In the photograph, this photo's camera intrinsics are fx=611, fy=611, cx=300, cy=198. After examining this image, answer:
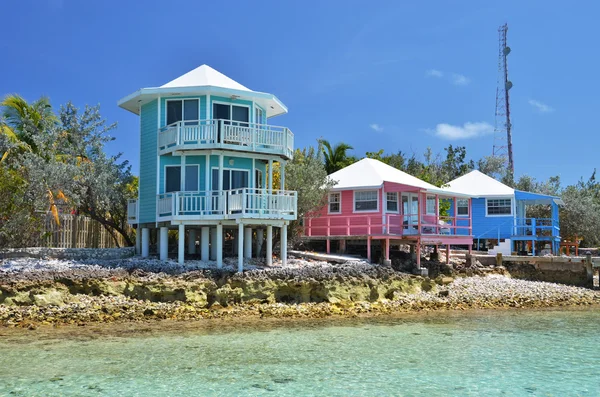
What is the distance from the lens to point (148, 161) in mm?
25156

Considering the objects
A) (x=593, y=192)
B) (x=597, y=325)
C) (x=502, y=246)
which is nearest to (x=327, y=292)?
(x=597, y=325)

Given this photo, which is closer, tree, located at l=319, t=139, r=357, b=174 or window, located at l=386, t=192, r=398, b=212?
window, located at l=386, t=192, r=398, b=212

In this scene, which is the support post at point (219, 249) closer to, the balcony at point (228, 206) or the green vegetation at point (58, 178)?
the balcony at point (228, 206)

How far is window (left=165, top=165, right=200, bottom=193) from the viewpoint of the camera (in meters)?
24.2

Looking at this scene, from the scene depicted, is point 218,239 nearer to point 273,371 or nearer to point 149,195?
point 149,195

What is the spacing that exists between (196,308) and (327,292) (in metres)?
4.61

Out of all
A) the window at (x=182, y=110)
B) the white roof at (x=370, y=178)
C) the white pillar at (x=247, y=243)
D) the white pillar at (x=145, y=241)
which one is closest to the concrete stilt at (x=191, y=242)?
the white pillar at (x=145, y=241)

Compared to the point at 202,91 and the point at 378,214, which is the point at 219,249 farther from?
the point at 378,214

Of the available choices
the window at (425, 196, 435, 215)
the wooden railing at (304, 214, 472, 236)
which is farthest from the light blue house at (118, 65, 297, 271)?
the window at (425, 196, 435, 215)

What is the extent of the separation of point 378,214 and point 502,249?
8566 millimetres

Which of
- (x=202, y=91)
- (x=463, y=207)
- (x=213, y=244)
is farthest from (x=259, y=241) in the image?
(x=463, y=207)

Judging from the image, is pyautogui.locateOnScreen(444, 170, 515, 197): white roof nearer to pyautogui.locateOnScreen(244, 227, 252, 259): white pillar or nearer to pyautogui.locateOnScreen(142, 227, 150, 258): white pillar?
pyautogui.locateOnScreen(244, 227, 252, 259): white pillar

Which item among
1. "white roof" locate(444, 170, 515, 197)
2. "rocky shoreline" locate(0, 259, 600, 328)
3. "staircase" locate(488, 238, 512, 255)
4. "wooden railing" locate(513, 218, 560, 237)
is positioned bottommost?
"rocky shoreline" locate(0, 259, 600, 328)

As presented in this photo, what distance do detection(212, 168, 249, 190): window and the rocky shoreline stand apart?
3.36m
